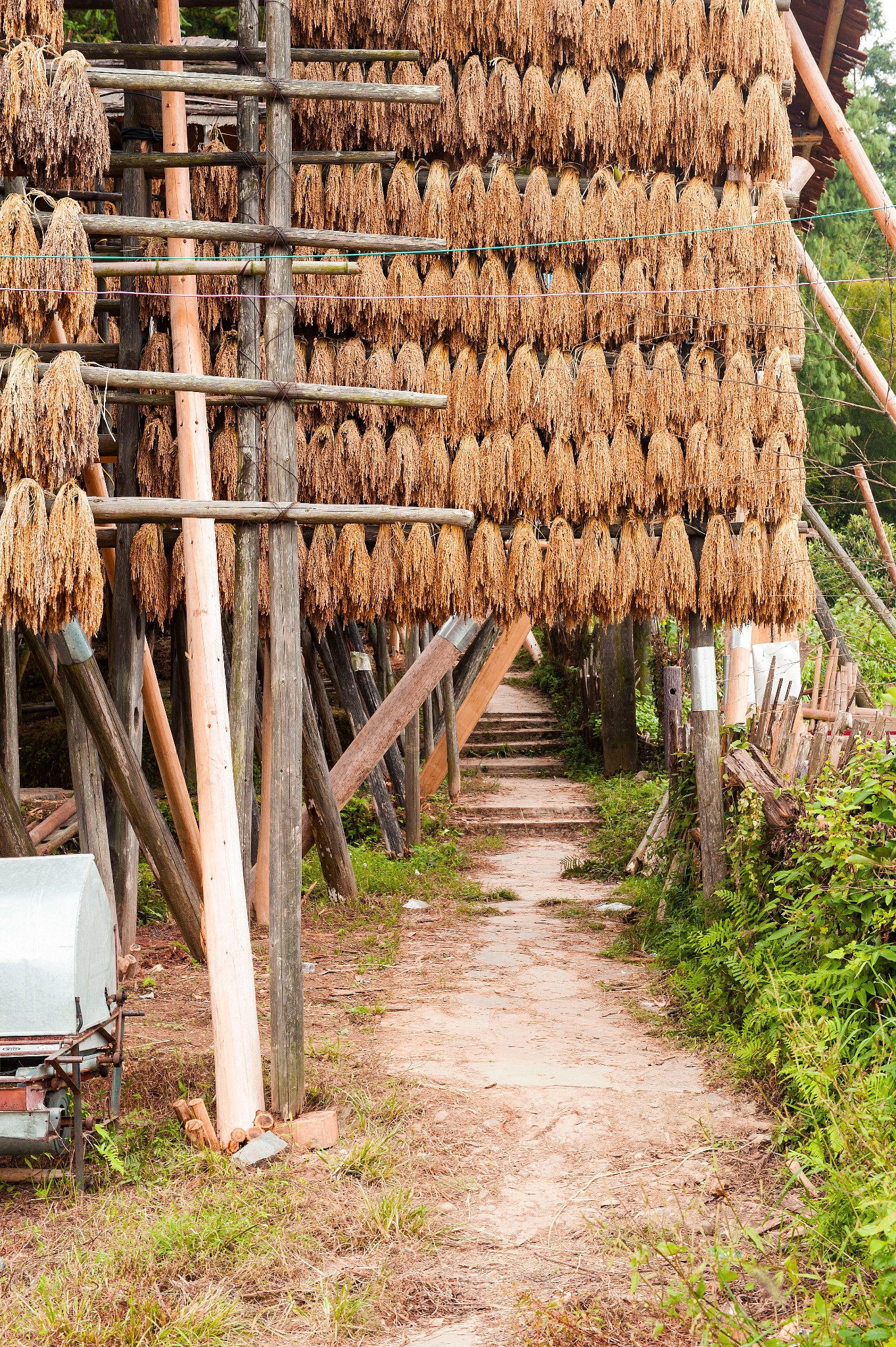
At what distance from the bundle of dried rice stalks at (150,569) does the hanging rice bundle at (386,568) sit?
1113 mm

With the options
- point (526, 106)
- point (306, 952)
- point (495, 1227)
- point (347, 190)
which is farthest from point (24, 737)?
point (495, 1227)

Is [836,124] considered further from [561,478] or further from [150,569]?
[150,569]

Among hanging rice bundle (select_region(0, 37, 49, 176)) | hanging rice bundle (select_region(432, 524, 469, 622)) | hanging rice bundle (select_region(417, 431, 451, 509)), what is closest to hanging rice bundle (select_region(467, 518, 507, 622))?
hanging rice bundle (select_region(432, 524, 469, 622))

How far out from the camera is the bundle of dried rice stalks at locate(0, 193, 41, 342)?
4.26 meters

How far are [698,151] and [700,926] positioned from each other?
4340 mm

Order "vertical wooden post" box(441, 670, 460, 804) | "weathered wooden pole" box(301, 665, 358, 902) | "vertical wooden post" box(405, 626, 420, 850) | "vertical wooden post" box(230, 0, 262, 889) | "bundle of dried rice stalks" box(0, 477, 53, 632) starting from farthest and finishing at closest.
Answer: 1. "vertical wooden post" box(441, 670, 460, 804)
2. "vertical wooden post" box(405, 626, 420, 850)
3. "weathered wooden pole" box(301, 665, 358, 902)
4. "vertical wooden post" box(230, 0, 262, 889)
5. "bundle of dried rice stalks" box(0, 477, 53, 632)

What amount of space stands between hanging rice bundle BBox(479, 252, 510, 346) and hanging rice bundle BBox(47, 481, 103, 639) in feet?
8.54

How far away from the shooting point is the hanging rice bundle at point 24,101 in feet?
14.2

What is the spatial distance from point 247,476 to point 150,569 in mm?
796

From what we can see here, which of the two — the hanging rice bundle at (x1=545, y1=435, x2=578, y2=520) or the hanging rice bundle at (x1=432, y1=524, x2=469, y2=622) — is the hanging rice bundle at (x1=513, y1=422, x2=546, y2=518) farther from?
the hanging rice bundle at (x1=432, y1=524, x2=469, y2=622)

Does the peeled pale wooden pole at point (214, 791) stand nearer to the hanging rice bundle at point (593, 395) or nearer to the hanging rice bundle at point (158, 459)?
the hanging rice bundle at point (158, 459)

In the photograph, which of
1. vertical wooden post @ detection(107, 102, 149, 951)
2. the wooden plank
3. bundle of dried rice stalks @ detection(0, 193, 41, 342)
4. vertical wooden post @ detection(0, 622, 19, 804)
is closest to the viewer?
bundle of dried rice stalks @ detection(0, 193, 41, 342)

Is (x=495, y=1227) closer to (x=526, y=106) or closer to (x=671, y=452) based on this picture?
(x=671, y=452)

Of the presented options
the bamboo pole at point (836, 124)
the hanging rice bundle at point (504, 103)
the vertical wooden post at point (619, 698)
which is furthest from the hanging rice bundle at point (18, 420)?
the vertical wooden post at point (619, 698)
